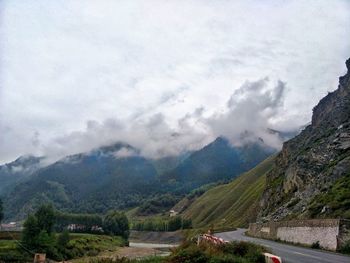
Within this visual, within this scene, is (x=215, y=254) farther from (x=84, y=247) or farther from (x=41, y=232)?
(x=84, y=247)

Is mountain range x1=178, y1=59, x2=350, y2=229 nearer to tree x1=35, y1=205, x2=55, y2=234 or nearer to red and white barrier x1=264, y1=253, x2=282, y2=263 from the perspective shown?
red and white barrier x1=264, y1=253, x2=282, y2=263

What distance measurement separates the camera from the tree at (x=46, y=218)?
146 m

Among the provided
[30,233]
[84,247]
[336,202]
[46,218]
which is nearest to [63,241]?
[84,247]

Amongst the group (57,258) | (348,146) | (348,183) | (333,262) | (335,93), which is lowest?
(57,258)

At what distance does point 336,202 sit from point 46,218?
11245 cm

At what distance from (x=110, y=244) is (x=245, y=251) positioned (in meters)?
149

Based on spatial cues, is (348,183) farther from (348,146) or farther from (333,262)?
(333,262)

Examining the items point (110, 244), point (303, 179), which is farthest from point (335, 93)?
point (110, 244)

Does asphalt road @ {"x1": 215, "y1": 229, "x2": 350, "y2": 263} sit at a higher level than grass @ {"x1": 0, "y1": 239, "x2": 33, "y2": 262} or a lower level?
higher

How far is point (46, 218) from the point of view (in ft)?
495

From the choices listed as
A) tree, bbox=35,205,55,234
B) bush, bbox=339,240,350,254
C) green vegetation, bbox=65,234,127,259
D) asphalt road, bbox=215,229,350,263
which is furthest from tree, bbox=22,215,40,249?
bush, bbox=339,240,350,254

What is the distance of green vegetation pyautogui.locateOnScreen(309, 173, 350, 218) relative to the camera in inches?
2255

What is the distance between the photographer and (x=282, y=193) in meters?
131

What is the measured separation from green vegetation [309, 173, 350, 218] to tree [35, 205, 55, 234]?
101m
